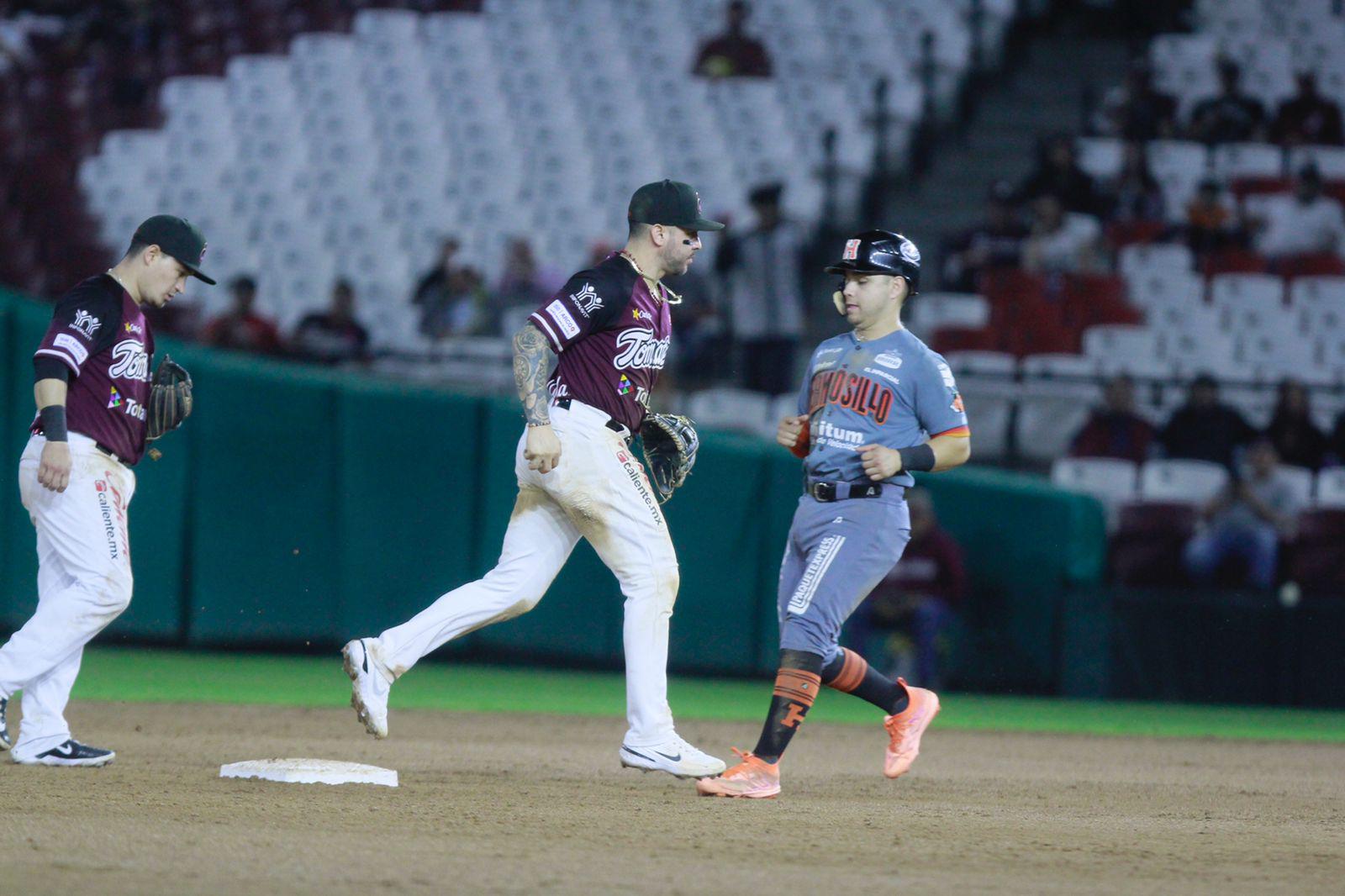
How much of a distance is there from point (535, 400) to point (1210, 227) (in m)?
9.63

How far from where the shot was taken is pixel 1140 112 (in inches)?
604

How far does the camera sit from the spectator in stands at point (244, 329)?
13.2 m

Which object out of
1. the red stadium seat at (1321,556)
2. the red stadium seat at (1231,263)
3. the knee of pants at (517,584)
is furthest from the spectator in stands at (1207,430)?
the knee of pants at (517,584)

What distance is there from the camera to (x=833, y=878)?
411 cm

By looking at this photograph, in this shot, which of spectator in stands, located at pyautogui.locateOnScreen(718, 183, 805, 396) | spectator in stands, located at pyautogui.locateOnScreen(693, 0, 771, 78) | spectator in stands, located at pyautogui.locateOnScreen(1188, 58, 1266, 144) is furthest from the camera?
spectator in stands, located at pyautogui.locateOnScreen(693, 0, 771, 78)

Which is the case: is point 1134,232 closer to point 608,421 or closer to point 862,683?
point 862,683

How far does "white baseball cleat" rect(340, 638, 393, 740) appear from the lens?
561 cm

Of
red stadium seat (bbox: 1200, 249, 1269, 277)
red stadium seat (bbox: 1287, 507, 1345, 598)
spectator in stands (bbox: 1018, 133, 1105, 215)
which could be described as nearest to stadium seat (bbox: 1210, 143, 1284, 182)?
spectator in stands (bbox: 1018, 133, 1105, 215)

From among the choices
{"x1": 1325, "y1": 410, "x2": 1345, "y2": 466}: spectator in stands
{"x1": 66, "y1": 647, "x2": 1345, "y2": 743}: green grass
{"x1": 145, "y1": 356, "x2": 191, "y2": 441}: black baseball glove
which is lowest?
{"x1": 66, "y1": 647, "x2": 1345, "y2": 743}: green grass

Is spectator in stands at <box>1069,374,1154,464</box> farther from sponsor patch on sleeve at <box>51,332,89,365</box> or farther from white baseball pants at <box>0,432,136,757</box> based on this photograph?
sponsor patch on sleeve at <box>51,332,89,365</box>

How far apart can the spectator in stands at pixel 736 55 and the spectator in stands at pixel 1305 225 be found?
519 cm

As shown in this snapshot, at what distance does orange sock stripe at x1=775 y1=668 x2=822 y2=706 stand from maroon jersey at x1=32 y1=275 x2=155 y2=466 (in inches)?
94.3

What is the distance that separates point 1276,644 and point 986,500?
1.92 meters

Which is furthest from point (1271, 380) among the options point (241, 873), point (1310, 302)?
point (241, 873)
